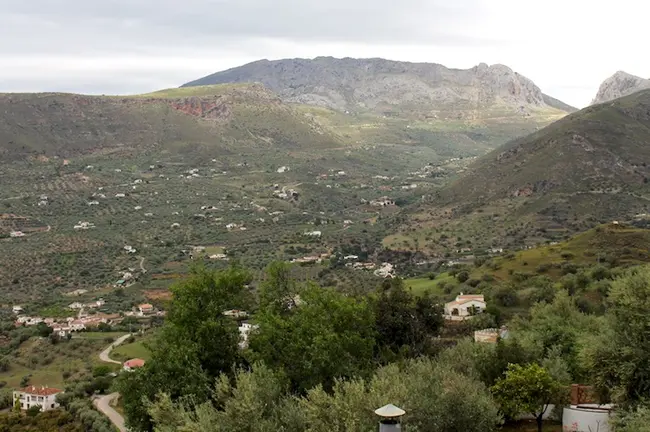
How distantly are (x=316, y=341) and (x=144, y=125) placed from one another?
149 metres

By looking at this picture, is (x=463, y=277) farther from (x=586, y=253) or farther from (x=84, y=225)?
(x=84, y=225)

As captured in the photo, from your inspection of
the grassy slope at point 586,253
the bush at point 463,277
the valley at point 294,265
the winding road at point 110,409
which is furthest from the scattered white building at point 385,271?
the winding road at point 110,409

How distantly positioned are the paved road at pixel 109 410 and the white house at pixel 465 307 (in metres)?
20.0

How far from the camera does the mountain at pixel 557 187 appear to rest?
8369cm

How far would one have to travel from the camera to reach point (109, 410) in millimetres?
38500

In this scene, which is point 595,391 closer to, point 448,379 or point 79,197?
point 448,379

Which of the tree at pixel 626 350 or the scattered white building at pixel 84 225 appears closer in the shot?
the tree at pixel 626 350

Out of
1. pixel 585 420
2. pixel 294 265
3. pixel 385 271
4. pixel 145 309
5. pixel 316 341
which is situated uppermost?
pixel 316 341

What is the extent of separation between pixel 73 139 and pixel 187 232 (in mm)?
65147

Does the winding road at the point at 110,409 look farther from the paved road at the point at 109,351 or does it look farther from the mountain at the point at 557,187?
the mountain at the point at 557,187

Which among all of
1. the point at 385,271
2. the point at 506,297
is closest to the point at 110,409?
the point at 506,297

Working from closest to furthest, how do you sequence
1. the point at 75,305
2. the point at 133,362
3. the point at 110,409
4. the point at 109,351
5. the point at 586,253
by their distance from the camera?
the point at 110,409, the point at 133,362, the point at 109,351, the point at 586,253, the point at 75,305

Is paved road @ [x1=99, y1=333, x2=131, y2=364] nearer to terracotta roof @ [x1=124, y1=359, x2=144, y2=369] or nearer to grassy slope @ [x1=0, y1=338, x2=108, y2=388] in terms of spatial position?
grassy slope @ [x1=0, y1=338, x2=108, y2=388]

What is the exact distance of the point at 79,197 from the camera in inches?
4633
